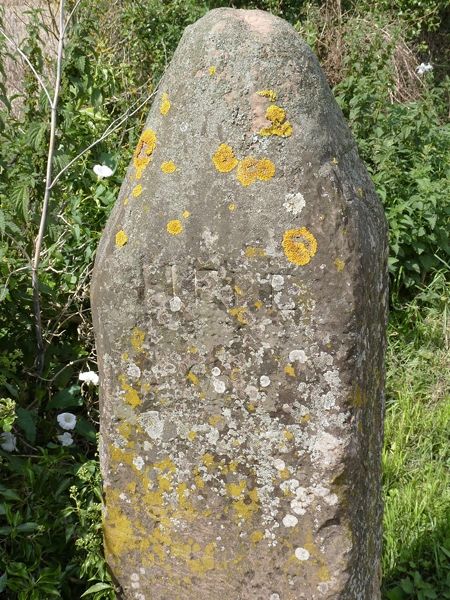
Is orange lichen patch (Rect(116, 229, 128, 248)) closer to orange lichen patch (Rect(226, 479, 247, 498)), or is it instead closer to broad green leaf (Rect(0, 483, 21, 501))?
orange lichen patch (Rect(226, 479, 247, 498))

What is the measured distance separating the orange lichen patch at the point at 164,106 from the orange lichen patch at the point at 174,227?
27 centimetres

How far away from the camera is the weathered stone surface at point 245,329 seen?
65.3 inches

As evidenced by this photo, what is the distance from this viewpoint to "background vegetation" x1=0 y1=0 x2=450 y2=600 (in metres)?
2.21

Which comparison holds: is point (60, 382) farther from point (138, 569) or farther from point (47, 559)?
point (138, 569)

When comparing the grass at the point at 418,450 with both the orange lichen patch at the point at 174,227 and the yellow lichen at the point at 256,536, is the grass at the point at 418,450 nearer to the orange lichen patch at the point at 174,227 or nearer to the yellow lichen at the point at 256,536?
the yellow lichen at the point at 256,536

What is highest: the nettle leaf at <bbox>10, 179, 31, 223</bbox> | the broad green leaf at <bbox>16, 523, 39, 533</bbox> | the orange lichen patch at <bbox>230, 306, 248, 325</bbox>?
the orange lichen patch at <bbox>230, 306, 248, 325</bbox>

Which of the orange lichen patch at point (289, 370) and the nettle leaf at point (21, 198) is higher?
the orange lichen patch at point (289, 370)

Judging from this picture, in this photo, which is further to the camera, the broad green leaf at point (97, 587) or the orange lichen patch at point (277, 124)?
the broad green leaf at point (97, 587)

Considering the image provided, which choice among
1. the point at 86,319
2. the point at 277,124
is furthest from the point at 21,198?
the point at 277,124

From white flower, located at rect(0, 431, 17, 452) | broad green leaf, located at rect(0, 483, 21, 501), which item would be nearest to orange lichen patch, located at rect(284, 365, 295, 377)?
broad green leaf, located at rect(0, 483, 21, 501)

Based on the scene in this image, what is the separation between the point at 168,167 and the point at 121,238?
0.70ft

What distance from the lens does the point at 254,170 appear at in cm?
166

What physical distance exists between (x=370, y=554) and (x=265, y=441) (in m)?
0.47

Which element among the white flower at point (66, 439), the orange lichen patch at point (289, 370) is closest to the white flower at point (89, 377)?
the white flower at point (66, 439)
